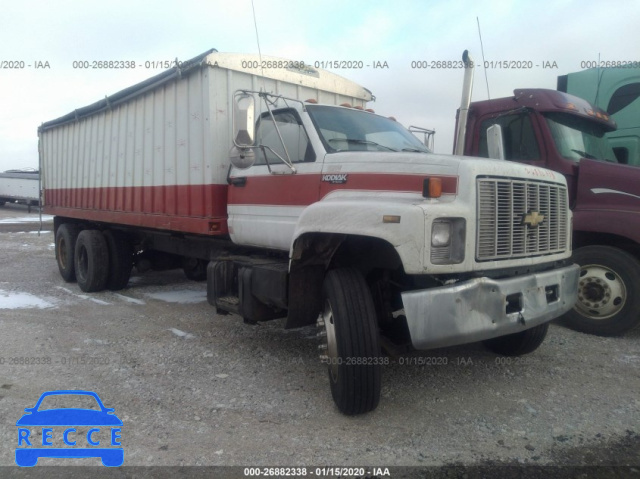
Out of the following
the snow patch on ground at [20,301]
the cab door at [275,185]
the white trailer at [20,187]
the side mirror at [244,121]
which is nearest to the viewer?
the side mirror at [244,121]

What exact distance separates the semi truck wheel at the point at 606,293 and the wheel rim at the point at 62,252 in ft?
25.4

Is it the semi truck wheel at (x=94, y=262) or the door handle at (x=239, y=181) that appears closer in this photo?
the door handle at (x=239, y=181)

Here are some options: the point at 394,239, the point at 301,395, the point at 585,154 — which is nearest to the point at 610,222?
the point at 585,154

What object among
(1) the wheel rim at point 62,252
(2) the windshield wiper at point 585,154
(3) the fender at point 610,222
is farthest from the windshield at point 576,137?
(1) the wheel rim at point 62,252

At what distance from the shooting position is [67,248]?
874 centimetres

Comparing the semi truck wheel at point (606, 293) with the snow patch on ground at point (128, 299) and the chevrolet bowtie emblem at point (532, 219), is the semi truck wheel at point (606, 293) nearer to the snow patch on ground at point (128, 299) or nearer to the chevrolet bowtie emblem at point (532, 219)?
the chevrolet bowtie emblem at point (532, 219)

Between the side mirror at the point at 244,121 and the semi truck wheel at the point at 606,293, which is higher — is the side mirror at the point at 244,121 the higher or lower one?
the higher one

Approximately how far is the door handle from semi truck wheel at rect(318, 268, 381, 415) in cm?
169

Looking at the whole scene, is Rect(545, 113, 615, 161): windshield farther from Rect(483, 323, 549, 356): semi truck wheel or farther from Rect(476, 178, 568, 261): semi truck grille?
Rect(483, 323, 549, 356): semi truck wheel

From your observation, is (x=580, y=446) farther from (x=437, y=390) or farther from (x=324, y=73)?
(x=324, y=73)

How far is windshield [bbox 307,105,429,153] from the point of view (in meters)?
4.33

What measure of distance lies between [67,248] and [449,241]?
742 cm

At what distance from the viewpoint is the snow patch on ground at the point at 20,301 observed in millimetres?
6914

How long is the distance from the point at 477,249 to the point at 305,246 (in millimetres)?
1283
